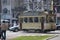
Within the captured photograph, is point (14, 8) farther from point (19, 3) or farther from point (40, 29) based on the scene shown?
point (40, 29)

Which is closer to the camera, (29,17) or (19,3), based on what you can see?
(29,17)

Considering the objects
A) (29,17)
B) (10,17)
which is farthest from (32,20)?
(10,17)

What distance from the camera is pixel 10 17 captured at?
68250mm

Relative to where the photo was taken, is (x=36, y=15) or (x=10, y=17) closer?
(x=36, y=15)

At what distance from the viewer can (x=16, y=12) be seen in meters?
68.4

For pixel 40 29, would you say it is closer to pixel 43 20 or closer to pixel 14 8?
pixel 43 20

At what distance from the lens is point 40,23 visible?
4094cm

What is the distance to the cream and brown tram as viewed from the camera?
133 ft

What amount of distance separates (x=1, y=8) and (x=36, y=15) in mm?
30989

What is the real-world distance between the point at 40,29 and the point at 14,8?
95.8ft

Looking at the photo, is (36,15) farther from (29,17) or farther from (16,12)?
(16,12)

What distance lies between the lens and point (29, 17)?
4153cm

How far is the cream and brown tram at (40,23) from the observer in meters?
40.7

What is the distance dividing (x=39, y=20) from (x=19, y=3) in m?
30.8
